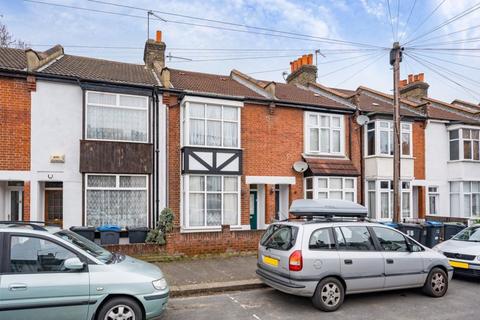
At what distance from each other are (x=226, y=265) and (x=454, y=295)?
517 cm

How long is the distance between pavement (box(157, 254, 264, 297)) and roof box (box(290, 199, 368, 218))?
1.90 metres

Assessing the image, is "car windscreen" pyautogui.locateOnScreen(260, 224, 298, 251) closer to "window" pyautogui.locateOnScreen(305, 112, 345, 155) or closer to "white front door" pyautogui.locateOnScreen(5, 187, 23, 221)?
"window" pyautogui.locateOnScreen(305, 112, 345, 155)

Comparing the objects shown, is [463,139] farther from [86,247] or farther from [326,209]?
[86,247]

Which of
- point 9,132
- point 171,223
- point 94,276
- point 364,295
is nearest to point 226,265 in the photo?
point 171,223

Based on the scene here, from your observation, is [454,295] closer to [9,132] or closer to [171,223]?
[171,223]

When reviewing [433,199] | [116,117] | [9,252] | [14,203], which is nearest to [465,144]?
[433,199]

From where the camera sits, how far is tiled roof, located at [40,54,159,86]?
11.5 metres

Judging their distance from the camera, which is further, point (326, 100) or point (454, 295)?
point (326, 100)

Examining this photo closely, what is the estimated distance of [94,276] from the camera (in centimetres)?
488

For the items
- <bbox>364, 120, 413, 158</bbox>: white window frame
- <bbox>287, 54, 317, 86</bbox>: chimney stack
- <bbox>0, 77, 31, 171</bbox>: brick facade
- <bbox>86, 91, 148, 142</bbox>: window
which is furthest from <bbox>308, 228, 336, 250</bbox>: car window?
<bbox>287, 54, 317, 86</bbox>: chimney stack

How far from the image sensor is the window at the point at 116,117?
1135 centimetres

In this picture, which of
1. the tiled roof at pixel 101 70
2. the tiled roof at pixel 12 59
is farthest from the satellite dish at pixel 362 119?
the tiled roof at pixel 12 59

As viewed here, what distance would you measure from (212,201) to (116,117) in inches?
168

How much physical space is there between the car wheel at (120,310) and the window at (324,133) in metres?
10.5
